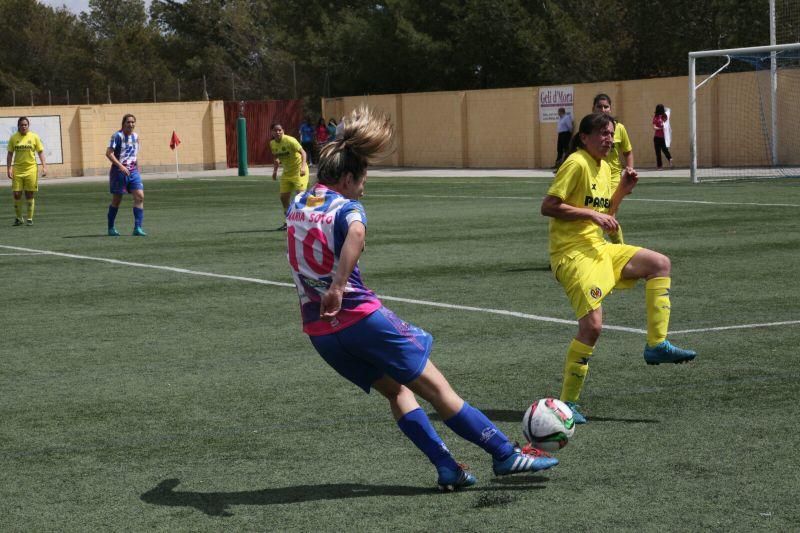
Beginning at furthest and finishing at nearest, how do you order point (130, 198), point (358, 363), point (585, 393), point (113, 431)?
point (130, 198), point (585, 393), point (113, 431), point (358, 363)

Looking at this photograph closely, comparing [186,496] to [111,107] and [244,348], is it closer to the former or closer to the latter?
[244,348]

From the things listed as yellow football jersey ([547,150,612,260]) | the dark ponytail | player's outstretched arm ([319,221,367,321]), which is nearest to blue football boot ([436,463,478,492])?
player's outstretched arm ([319,221,367,321])

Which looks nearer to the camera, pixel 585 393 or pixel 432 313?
pixel 585 393

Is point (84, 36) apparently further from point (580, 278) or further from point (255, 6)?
point (580, 278)

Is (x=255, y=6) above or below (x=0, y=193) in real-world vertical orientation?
above

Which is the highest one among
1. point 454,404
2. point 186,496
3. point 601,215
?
point 601,215

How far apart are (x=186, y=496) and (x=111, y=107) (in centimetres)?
4737

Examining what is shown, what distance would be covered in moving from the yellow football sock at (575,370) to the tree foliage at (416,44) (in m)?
41.8

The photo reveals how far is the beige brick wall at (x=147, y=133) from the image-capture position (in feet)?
165

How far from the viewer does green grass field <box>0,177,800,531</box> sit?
560cm

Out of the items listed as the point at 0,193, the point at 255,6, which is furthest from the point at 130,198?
the point at 255,6

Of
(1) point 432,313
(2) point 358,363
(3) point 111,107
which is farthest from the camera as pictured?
(3) point 111,107

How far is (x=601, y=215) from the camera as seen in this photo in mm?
7613

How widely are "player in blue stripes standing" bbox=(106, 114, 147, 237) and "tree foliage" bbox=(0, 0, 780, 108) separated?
103 feet
